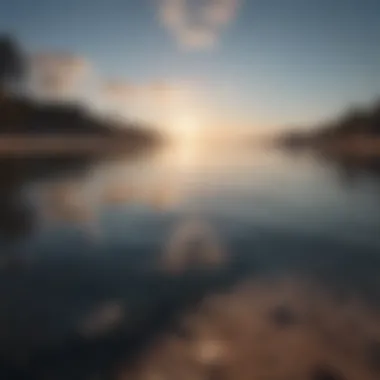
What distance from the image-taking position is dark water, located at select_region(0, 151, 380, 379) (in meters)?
2.28

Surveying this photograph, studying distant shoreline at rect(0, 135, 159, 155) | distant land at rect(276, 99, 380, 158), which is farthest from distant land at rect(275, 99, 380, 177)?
distant shoreline at rect(0, 135, 159, 155)

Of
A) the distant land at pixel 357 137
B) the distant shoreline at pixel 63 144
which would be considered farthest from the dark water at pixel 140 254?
the distant shoreline at pixel 63 144

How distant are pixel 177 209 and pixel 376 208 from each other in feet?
7.79

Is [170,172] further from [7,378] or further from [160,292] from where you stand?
[7,378]

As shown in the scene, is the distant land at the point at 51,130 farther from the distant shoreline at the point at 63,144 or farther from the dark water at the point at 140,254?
the dark water at the point at 140,254

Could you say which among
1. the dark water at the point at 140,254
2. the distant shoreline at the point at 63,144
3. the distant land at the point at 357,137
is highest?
the distant shoreline at the point at 63,144

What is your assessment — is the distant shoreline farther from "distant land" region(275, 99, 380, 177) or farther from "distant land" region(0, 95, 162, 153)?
"distant land" region(275, 99, 380, 177)

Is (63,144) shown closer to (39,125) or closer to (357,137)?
(39,125)

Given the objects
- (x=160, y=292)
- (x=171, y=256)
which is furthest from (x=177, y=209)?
(x=160, y=292)

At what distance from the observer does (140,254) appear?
371 centimetres

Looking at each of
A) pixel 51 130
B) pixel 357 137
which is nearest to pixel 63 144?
pixel 51 130

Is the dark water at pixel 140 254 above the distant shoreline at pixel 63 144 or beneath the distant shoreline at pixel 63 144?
beneath

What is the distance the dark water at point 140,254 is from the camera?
228 cm

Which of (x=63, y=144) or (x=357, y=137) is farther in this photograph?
(x=63, y=144)
